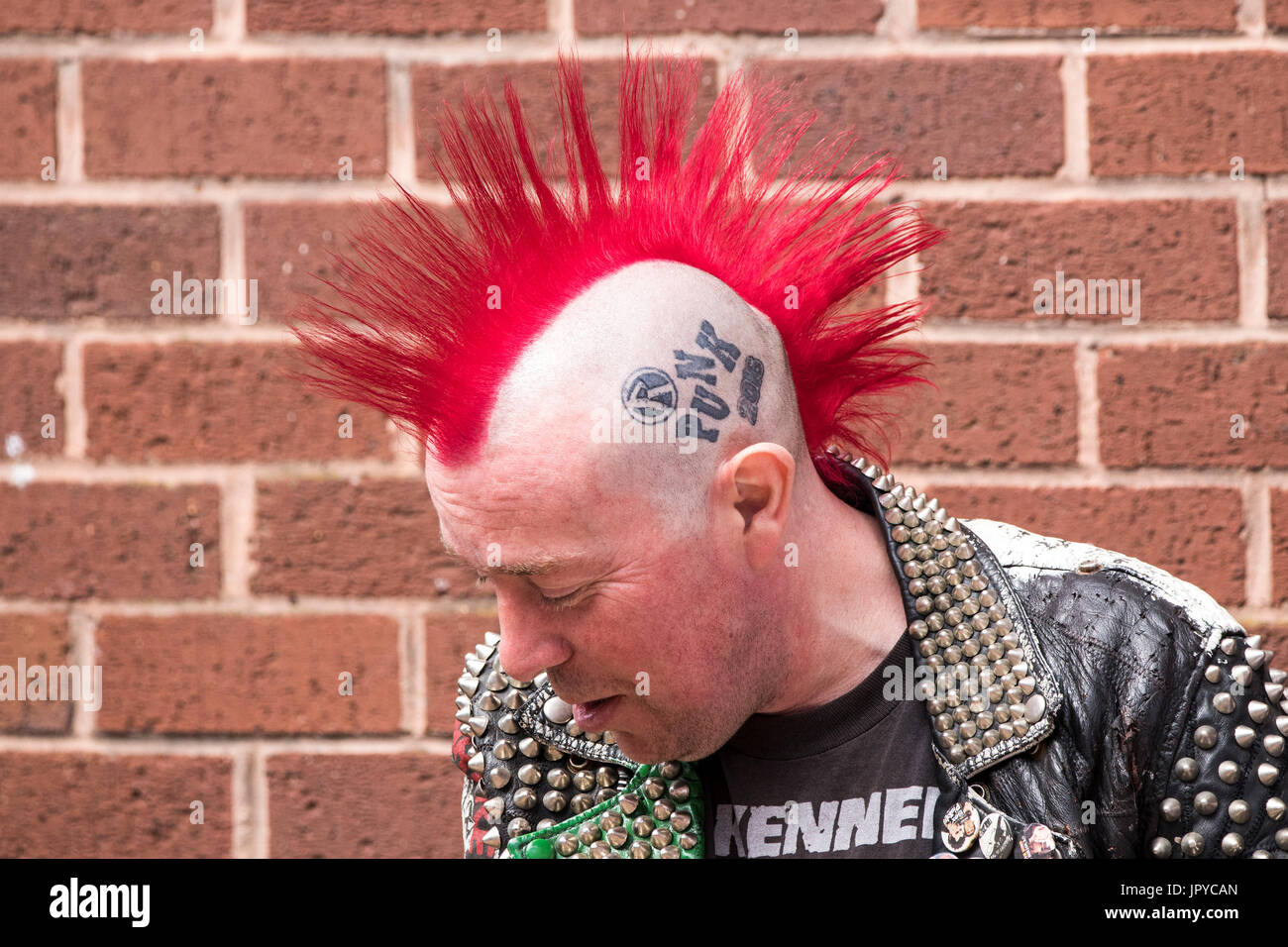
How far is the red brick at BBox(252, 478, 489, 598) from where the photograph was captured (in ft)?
5.16

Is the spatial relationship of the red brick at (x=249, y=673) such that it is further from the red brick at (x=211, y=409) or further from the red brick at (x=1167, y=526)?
the red brick at (x=1167, y=526)

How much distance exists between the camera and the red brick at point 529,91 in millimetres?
1551

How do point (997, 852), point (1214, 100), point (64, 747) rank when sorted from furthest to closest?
point (64, 747) → point (1214, 100) → point (997, 852)

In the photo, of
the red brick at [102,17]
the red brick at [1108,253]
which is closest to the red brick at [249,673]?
the red brick at [102,17]

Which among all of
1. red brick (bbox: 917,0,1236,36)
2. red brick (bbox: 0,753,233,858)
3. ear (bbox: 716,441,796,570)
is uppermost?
red brick (bbox: 917,0,1236,36)

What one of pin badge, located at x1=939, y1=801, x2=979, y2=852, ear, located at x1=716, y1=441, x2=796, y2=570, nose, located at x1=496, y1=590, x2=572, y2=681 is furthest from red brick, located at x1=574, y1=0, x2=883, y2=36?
pin badge, located at x1=939, y1=801, x2=979, y2=852

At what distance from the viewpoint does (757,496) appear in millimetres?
1035

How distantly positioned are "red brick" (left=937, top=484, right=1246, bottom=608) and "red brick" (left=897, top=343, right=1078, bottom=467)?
63 millimetres

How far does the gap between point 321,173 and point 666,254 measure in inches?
27.1

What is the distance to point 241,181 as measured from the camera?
1579mm

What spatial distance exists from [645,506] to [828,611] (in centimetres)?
24

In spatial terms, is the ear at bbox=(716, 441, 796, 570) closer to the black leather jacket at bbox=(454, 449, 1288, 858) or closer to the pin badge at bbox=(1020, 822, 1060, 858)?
the black leather jacket at bbox=(454, 449, 1288, 858)
